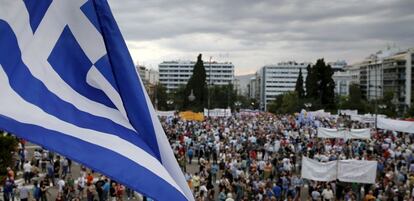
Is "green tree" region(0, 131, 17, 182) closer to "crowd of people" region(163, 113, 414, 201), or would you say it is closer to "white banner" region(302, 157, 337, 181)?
"crowd of people" region(163, 113, 414, 201)

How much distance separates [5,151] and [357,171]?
14510 millimetres

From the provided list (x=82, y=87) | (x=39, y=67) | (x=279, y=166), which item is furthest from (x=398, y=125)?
(x=39, y=67)

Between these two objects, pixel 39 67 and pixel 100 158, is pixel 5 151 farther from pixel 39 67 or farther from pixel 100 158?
pixel 100 158

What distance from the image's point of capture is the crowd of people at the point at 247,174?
19.6 meters

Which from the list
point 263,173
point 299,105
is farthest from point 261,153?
point 299,105

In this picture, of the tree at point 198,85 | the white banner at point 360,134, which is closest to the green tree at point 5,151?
the white banner at point 360,134

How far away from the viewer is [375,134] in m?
39.6

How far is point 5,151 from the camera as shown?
24.2 m

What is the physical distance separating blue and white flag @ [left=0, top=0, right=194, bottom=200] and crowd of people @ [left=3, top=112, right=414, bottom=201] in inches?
508

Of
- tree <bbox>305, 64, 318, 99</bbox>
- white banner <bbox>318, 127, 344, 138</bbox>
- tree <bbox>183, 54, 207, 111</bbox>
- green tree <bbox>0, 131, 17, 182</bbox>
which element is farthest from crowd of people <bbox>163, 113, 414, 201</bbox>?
tree <bbox>305, 64, 318, 99</bbox>

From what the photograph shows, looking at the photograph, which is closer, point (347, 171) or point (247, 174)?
point (347, 171)

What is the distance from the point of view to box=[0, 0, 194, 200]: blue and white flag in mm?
4488

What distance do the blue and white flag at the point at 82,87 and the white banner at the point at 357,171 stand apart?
49.7ft

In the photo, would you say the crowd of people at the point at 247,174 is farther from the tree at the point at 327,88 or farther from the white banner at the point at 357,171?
the tree at the point at 327,88
